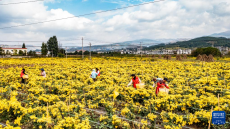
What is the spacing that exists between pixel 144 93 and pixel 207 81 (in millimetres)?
5343

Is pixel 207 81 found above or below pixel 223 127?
above

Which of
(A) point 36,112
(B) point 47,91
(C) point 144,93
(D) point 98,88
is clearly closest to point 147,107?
(C) point 144,93

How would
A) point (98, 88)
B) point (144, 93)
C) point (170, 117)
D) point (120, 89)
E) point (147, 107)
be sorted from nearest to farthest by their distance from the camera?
point (170, 117) < point (147, 107) < point (144, 93) < point (120, 89) < point (98, 88)

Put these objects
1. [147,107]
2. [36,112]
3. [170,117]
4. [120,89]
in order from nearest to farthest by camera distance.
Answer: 1. [170,117]
2. [36,112]
3. [147,107]
4. [120,89]

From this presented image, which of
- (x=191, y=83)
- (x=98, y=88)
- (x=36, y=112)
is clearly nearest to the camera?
(x=36, y=112)

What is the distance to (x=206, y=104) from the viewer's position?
633cm

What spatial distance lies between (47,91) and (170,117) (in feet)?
25.0

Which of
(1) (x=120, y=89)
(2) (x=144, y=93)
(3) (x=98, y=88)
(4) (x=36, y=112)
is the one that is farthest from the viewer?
(3) (x=98, y=88)

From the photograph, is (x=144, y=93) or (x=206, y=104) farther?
(x=144, y=93)

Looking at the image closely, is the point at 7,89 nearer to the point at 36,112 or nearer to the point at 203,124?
the point at 36,112

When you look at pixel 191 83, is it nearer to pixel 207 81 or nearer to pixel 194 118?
pixel 207 81

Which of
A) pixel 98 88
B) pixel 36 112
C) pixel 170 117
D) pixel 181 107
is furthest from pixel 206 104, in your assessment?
pixel 36 112

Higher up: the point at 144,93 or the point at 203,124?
the point at 144,93

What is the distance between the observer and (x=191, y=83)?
10500 mm
